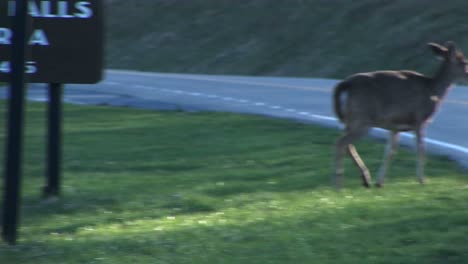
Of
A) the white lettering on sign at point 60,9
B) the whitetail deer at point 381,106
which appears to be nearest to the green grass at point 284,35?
the whitetail deer at point 381,106

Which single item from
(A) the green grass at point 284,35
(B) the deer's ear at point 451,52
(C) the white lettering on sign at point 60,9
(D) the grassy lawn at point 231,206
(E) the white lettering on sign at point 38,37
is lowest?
(A) the green grass at point 284,35

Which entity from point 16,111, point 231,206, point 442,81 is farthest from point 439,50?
point 16,111

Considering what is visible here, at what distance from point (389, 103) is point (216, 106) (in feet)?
42.7

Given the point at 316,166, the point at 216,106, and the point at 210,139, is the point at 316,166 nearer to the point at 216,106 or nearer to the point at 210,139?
the point at 210,139

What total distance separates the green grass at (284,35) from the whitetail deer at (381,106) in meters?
23.4

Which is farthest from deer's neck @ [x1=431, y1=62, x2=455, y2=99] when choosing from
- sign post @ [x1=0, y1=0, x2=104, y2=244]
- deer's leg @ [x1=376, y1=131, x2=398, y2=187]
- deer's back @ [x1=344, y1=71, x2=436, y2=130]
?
sign post @ [x1=0, y1=0, x2=104, y2=244]

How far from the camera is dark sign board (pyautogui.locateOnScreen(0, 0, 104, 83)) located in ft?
37.5

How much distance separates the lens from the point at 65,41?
37.7 feet

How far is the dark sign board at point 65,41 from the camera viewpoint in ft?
37.5

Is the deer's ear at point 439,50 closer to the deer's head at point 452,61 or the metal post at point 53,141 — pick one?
the deer's head at point 452,61

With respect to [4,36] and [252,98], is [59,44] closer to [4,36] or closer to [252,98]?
[4,36]

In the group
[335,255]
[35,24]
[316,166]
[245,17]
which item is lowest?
[245,17]

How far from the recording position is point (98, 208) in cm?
1113

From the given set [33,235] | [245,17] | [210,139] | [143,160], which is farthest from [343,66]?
[33,235]
